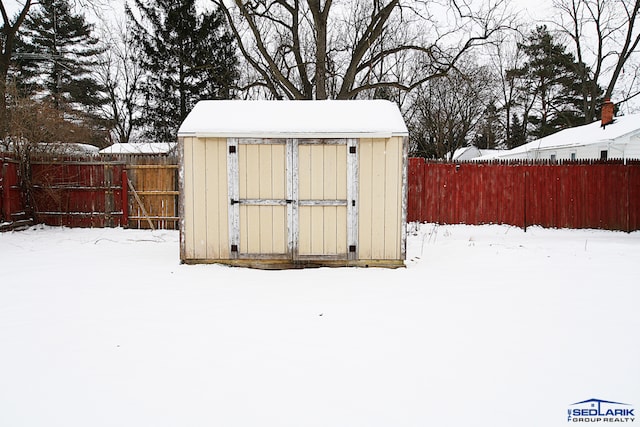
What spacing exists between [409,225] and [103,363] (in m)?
8.93

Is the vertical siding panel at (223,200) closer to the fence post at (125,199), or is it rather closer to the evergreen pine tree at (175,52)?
the fence post at (125,199)

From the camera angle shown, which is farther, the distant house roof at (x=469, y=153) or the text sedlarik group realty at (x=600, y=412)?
the distant house roof at (x=469, y=153)

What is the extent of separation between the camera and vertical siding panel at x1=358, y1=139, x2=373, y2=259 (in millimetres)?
6301

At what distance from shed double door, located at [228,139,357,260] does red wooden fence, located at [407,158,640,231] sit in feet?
18.2

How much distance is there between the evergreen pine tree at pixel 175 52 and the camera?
862 inches

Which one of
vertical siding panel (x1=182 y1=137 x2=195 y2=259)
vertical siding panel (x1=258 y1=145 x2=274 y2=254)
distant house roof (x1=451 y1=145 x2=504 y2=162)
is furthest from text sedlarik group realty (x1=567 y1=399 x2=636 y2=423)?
distant house roof (x1=451 y1=145 x2=504 y2=162)

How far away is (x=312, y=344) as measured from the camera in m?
3.56

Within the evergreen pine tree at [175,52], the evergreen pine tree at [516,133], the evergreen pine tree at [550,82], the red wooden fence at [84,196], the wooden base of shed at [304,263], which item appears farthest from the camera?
the evergreen pine tree at [516,133]

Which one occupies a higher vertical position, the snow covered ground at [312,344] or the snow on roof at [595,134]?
the snow on roof at [595,134]

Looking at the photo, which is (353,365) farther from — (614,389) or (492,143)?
(492,143)

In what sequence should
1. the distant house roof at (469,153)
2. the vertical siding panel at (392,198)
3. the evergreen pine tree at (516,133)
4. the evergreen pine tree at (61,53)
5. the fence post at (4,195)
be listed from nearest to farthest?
the vertical siding panel at (392,198) → the fence post at (4,195) → the evergreen pine tree at (61,53) → the distant house roof at (469,153) → the evergreen pine tree at (516,133)

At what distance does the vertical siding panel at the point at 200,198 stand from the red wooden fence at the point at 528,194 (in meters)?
6.50

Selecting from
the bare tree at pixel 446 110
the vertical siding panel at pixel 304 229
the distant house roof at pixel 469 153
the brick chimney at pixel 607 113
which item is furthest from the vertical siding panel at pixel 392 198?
the distant house roof at pixel 469 153

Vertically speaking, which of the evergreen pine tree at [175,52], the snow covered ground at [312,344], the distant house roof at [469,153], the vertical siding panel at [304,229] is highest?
the evergreen pine tree at [175,52]
